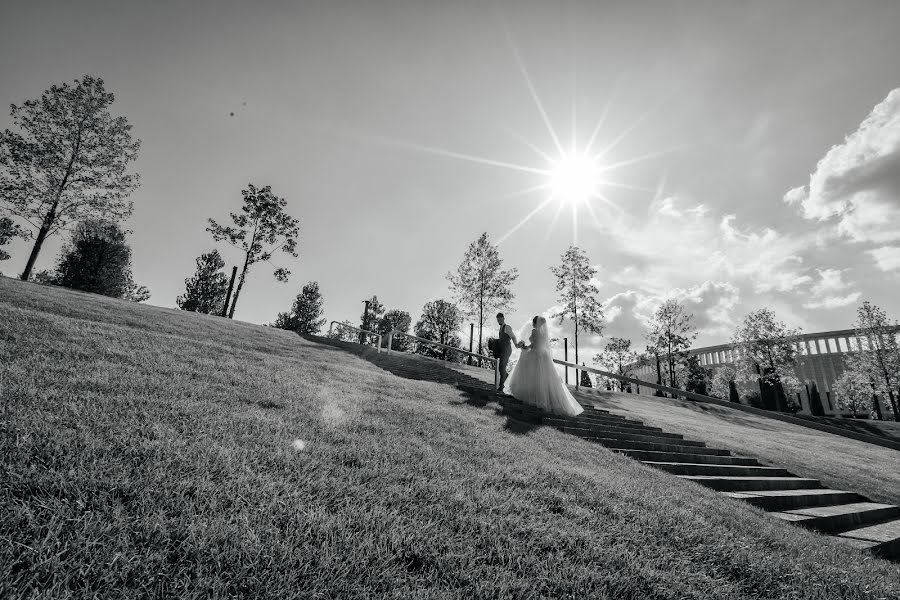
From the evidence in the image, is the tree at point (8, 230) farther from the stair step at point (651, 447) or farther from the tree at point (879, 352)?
the tree at point (879, 352)

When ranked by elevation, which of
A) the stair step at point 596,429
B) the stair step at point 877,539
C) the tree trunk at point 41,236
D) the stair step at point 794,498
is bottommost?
the stair step at point 877,539

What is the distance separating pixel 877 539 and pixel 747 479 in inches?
82.7

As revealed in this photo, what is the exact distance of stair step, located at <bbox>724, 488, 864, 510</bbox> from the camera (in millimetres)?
6798

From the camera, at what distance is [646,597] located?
2.96m

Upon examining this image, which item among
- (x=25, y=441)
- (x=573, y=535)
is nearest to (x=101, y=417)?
(x=25, y=441)

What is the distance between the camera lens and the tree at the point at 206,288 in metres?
50.0

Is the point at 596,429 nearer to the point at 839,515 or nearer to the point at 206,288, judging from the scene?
the point at 839,515

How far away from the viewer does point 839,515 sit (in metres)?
6.68

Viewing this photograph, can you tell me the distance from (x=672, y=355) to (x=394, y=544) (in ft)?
146

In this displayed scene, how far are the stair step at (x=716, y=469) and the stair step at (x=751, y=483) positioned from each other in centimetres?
23

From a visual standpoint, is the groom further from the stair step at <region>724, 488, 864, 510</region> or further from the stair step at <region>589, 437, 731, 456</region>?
the stair step at <region>724, 488, 864, 510</region>

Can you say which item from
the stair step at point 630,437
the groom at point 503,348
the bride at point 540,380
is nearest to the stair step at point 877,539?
the stair step at point 630,437

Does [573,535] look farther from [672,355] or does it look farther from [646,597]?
[672,355]

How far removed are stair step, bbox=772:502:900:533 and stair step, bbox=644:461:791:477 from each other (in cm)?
126
